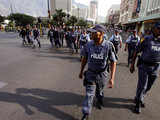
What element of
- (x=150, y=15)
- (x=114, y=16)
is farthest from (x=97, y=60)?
(x=114, y=16)

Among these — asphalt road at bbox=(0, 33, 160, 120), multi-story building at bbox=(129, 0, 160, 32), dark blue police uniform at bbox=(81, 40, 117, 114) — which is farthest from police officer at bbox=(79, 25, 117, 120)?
multi-story building at bbox=(129, 0, 160, 32)

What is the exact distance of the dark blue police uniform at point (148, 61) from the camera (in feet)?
7.44

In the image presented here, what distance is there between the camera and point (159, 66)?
2.40m

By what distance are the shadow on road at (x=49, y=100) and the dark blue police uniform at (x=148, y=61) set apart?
0.61 meters

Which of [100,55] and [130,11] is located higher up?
[130,11]

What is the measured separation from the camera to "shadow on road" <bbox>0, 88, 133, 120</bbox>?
2.65 metres

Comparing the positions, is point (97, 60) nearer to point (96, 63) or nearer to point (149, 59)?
point (96, 63)

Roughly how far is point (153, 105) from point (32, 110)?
284 cm

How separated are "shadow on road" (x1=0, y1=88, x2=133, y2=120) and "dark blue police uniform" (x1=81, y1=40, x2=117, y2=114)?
0.77m

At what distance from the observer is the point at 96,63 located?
2.12 metres

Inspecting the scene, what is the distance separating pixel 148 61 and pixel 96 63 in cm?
108

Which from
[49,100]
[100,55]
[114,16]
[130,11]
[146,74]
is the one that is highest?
[114,16]

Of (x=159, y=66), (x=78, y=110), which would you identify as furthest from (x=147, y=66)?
(x=78, y=110)

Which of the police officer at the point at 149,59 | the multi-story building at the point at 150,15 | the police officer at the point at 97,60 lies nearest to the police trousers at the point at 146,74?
the police officer at the point at 149,59
